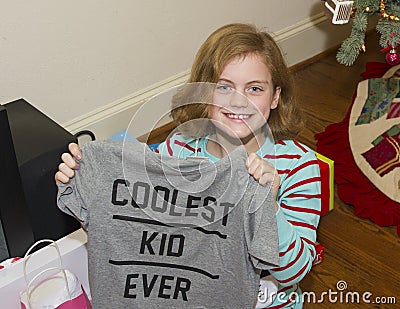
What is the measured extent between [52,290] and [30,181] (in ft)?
1.24

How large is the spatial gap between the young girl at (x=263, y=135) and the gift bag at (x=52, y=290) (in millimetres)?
177

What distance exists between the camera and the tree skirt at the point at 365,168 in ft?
6.20

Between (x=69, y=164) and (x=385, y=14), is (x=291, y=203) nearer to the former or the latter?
(x=69, y=164)

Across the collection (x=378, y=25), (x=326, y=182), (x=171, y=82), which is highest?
(x=378, y=25)

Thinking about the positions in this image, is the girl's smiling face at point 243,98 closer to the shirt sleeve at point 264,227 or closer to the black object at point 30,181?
the shirt sleeve at point 264,227

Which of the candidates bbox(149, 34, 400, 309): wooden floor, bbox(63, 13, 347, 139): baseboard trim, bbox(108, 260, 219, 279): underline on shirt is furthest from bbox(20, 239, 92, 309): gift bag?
bbox(63, 13, 347, 139): baseboard trim

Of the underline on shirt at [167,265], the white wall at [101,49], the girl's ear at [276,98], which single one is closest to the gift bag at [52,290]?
Result: the underline on shirt at [167,265]

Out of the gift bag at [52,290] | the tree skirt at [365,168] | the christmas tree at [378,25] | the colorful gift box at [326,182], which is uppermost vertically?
the gift bag at [52,290]

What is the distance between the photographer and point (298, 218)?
1.14 m

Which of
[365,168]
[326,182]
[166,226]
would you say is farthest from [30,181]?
[365,168]

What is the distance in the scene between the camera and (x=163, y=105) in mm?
Result: 1092

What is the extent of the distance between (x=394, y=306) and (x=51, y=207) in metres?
0.86

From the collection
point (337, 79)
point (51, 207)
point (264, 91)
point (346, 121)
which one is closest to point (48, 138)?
point (51, 207)

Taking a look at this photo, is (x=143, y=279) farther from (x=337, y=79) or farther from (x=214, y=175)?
(x=337, y=79)
